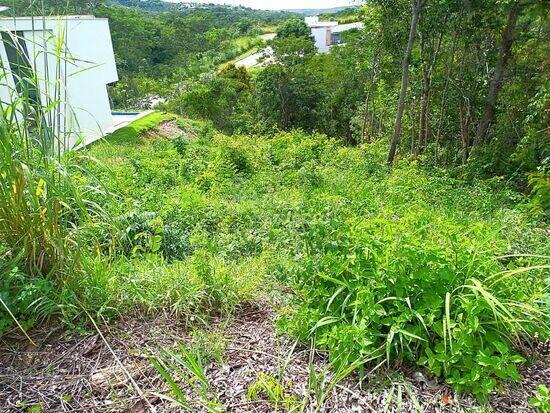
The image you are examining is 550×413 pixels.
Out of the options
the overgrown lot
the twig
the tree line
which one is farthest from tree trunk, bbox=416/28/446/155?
the twig

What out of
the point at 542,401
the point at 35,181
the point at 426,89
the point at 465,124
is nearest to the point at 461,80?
the point at 426,89

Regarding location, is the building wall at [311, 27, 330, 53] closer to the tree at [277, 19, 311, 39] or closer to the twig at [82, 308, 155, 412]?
the tree at [277, 19, 311, 39]

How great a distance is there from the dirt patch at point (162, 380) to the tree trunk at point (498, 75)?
8070 mm

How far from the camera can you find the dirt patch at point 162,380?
1.54 metres

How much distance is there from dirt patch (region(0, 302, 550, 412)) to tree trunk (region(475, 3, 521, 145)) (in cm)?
807

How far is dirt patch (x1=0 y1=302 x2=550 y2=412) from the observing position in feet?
5.06

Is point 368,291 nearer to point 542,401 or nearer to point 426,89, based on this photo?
point 542,401

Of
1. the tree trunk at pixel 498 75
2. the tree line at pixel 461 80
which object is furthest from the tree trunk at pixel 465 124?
the tree trunk at pixel 498 75

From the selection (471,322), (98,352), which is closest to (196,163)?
(98,352)

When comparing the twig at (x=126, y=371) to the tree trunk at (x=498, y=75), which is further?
the tree trunk at (x=498, y=75)

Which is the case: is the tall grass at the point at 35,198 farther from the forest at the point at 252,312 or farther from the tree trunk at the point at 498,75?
the tree trunk at the point at 498,75

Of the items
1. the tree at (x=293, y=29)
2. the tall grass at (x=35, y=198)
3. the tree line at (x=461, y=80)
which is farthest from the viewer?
the tree at (x=293, y=29)

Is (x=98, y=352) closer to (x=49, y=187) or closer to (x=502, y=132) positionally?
(x=49, y=187)

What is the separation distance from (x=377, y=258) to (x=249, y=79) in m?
26.7
